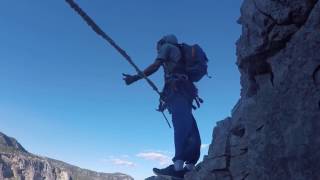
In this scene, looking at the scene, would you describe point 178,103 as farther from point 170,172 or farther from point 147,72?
point 170,172

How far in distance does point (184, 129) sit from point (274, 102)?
3601 millimetres

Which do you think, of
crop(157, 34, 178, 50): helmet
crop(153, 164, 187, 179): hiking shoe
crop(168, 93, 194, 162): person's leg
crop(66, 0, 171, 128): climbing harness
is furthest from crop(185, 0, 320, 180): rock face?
crop(66, 0, 171, 128): climbing harness

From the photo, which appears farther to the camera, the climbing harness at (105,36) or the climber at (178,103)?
the climbing harness at (105,36)

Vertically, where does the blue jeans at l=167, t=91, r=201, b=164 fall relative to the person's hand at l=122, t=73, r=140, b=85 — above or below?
below

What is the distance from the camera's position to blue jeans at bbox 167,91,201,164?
32.9ft

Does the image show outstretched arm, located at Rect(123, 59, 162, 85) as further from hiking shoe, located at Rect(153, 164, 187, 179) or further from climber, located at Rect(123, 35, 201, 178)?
hiking shoe, located at Rect(153, 164, 187, 179)

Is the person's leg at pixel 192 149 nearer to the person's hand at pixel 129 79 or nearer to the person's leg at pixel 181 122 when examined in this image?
the person's leg at pixel 181 122

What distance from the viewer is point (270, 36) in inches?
305

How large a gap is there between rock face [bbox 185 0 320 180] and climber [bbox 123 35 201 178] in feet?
2.64

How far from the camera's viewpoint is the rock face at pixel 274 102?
20.4ft

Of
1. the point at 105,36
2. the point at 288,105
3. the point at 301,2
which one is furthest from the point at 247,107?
the point at 105,36

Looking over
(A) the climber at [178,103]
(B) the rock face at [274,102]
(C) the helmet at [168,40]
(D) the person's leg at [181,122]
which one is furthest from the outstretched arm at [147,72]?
(B) the rock face at [274,102]

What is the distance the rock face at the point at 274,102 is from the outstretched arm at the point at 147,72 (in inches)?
107

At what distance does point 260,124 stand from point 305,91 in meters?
1.34
